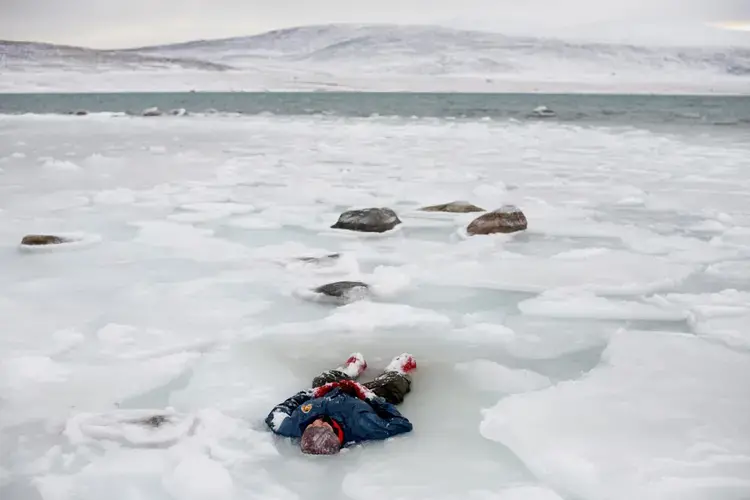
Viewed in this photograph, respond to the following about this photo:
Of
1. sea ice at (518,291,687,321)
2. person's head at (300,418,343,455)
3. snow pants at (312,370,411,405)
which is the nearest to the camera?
person's head at (300,418,343,455)

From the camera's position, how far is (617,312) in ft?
17.1

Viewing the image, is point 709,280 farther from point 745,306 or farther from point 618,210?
point 618,210

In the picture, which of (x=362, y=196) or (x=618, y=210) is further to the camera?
(x=362, y=196)

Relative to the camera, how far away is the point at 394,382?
3.84 meters

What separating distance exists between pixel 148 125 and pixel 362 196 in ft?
60.2

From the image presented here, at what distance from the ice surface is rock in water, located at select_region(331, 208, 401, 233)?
0.24m

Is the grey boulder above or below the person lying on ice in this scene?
below

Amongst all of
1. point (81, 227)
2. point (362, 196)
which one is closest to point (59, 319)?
point (81, 227)

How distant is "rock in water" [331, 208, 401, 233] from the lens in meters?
7.80

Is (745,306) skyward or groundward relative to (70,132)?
skyward

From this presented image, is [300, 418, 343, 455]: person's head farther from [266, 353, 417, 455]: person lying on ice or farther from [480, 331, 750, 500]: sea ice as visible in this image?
[480, 331, 750, 500]: sea ice

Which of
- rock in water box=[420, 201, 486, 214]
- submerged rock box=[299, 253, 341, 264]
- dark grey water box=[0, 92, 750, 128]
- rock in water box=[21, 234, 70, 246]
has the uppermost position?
submerged rock box=[299, 253, 341, 264]

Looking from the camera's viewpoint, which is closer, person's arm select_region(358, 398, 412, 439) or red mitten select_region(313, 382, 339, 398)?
person's arm select_region(358, 398, 412, 439)

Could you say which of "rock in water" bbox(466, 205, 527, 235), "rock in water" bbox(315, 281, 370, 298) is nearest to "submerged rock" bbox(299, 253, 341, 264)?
"rock in water" bbox(315, 281, 370, 298)
